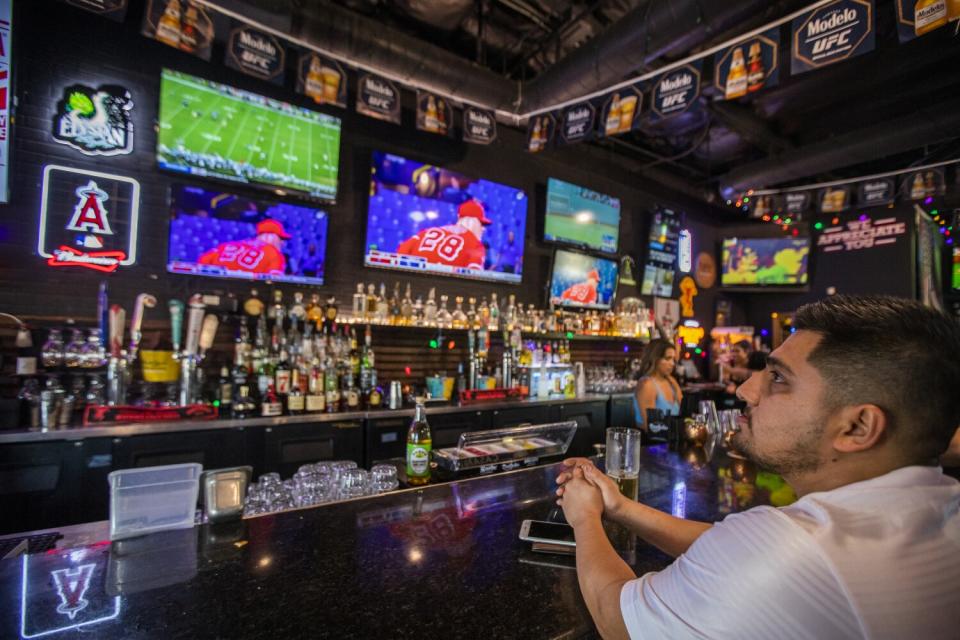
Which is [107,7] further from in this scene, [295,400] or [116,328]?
[295,400]

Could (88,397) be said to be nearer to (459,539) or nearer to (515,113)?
(459,539)

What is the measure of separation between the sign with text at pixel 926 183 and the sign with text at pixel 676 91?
4131 millimetres

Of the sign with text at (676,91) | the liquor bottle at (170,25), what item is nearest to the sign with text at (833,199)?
the sign with text at (676,91)

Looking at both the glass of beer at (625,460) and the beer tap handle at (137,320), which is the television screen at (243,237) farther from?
the glass of beer at (625,460)

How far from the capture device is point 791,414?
0.84 meters

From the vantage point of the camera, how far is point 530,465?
2.13m

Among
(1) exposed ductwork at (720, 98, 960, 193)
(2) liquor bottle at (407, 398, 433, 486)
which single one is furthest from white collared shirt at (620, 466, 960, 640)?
(1) exposed ductwork at (720, 98, 960, 193)

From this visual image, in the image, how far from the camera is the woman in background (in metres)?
3.87

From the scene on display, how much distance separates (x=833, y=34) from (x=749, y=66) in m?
0.48

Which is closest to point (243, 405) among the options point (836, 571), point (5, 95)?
point (5, 95)

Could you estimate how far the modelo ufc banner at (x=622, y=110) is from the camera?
3844 millimetres

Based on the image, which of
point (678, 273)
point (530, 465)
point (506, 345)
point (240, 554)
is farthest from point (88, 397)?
point (678, 273)

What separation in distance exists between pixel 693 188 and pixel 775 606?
864 centimetres

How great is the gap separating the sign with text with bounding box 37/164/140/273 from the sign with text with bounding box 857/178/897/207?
814cm
